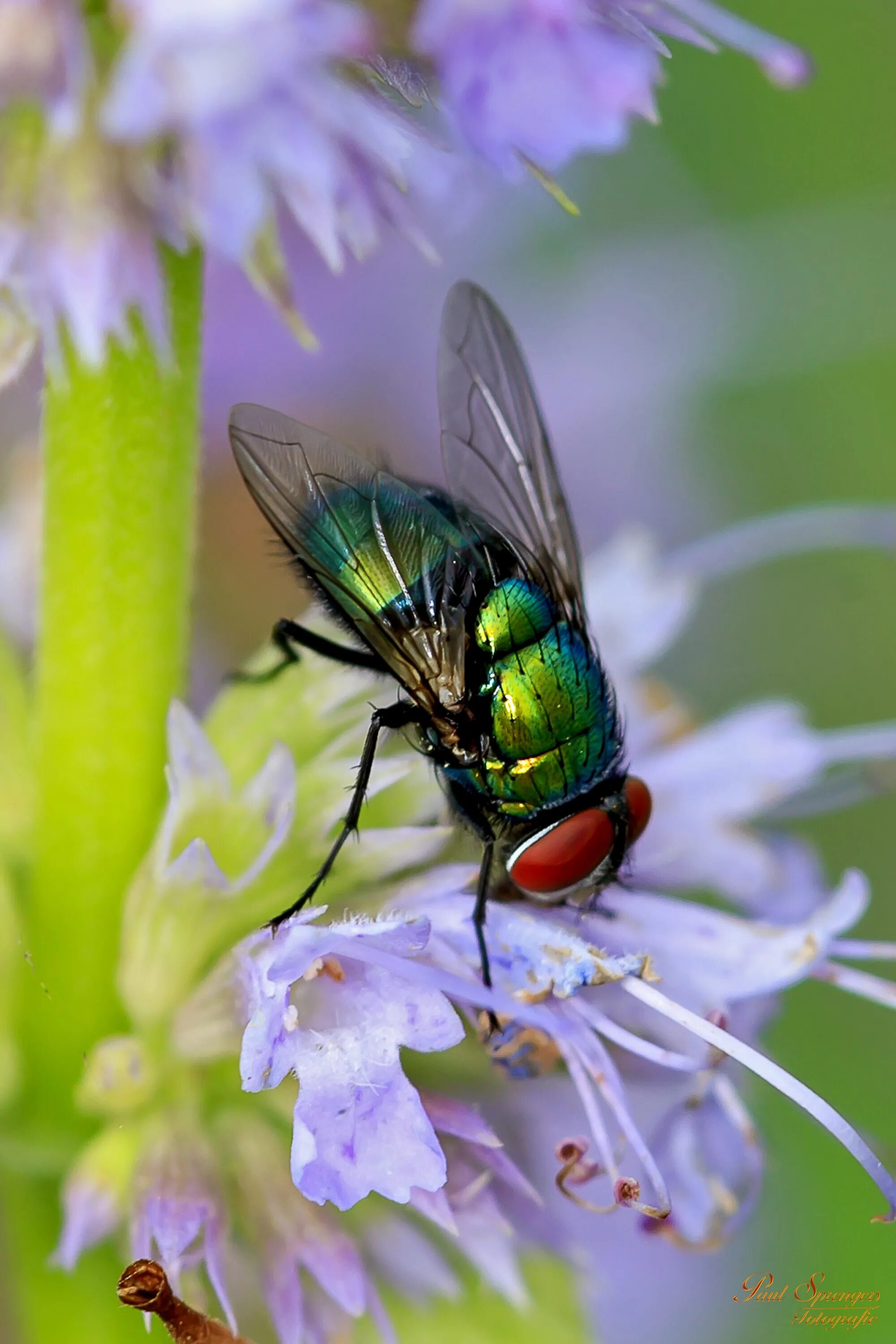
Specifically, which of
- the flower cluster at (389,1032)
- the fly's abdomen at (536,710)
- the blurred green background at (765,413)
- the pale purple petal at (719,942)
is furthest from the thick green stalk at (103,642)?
the blurred green background at (765,413)

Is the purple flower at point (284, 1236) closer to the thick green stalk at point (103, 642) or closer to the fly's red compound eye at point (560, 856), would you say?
the thick green stalk at point (103, 642)

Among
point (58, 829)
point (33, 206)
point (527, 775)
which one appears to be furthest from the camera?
point (527, 775)

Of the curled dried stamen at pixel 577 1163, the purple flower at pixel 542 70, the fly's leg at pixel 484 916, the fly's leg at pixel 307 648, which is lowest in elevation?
the curled dried stamen at pixel 577 1163

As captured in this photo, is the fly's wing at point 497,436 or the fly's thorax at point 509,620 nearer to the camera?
the fly's thorax at point 509,620

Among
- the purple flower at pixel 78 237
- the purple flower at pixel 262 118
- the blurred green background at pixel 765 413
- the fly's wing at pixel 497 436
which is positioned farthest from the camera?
the blurred green background at pixel 765 413

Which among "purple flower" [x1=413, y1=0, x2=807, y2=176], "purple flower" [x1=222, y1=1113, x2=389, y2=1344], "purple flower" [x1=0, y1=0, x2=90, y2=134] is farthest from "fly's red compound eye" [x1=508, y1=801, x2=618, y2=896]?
"purple flower" [x1=0, y1=0, x2=90, y2=134]

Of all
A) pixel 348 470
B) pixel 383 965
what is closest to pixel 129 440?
pixel 348 470

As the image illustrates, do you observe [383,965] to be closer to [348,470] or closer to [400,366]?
Result: [348,470]
